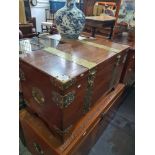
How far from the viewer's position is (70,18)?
2.69 ft

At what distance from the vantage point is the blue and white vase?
32.3 inches

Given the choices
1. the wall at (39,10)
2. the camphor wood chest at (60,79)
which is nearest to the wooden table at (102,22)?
the camphor wood chest at (60,79)

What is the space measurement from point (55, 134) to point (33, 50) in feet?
1.51

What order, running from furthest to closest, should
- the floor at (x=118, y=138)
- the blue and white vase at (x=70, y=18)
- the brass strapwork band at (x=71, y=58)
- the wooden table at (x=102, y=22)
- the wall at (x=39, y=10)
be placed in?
Answer: the wall at (x=39, y=10), the wooden table at (x=102, y=22), the floor at (x=118, y=138), the blue and white vase at (x=70, y=18), the brass strapwork band at (x=71, y=58)

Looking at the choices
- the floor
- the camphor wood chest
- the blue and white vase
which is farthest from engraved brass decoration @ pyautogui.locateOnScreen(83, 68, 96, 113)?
the floor

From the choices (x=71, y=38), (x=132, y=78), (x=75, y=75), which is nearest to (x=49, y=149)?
(x=75, y=75)

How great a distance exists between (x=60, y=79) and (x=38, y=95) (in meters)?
0.22

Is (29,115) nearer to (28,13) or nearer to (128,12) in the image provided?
(128,12)

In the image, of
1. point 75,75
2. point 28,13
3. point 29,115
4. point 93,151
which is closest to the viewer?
point 75,75

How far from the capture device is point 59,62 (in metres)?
0.62

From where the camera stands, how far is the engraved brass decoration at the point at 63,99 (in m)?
0.52

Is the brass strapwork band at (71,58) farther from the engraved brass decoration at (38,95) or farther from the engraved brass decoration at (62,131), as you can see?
the engraved brass decoration at (62,131)

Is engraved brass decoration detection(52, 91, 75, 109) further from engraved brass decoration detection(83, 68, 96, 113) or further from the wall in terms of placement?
the wall

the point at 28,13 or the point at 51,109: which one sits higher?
the point at 28,13
